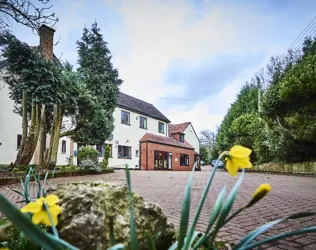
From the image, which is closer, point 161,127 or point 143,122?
point 143,122

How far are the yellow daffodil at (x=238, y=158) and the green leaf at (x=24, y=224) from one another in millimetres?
673

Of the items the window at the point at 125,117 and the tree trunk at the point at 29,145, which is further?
the window at the point at 125,117

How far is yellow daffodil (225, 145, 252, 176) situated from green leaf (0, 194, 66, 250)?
2.21 ft

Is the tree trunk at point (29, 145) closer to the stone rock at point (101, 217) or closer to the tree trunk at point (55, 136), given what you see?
the tree trunk at point (55, 136)

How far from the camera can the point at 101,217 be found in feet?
4.49

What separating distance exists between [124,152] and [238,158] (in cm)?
2414

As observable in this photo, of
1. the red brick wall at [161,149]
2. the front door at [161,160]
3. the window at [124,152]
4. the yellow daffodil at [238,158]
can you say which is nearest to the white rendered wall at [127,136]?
the window at [124,152]

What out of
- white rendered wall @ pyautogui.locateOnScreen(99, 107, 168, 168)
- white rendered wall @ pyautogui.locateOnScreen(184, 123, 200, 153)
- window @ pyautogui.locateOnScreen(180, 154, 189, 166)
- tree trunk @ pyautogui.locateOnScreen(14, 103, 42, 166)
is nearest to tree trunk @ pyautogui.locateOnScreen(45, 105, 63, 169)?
tree trunk @ pyautogui.locateOnScreen(14, 103, 42, 166)

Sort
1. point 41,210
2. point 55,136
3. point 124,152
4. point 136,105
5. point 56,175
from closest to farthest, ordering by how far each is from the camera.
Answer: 1. point 41,210
2. point 56,175
3. point 55,136
4. point 124,152
5. point 136,105

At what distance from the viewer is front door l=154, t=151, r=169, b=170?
1051 inches

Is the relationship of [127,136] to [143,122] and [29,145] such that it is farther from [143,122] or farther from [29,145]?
[29,145]

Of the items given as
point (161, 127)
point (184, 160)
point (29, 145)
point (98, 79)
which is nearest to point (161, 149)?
point (161, 127)

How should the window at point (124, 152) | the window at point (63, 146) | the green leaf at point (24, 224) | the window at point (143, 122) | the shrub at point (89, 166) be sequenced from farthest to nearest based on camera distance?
the window at point (143, 122), the window at point (124, 152), the window at point (63, 146), the shrub at point (89, 166), the green leaf at point (24, 224)

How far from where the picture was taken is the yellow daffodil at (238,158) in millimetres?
931
